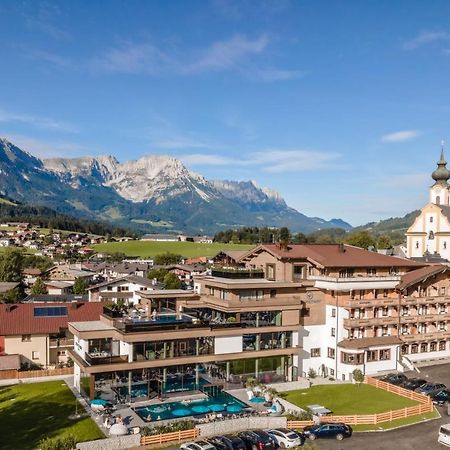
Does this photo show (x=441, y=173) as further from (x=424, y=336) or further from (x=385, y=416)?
(x=385, y=416)

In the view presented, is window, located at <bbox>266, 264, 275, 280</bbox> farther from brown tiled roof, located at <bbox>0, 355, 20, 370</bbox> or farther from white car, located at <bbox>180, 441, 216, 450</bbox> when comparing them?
brown tiled roof, located at <bbox>0, 355, 20, 370</bbox>

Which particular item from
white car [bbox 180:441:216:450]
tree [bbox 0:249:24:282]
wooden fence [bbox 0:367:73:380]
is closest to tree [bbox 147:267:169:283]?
tree [bbox 0:249:24:282]

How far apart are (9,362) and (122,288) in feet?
187

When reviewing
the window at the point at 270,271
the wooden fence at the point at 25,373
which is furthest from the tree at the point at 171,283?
the wooden fence at the point at 25,373

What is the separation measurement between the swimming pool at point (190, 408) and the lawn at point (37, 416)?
4738mm

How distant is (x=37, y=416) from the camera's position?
4169cm

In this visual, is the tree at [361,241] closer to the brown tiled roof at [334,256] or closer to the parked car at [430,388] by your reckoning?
the brown tiled roof at [334,256]

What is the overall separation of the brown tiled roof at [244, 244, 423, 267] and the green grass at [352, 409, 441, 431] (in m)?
18.7

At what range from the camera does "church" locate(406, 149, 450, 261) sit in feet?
308

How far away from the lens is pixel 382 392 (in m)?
49.3

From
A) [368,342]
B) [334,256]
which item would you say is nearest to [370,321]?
[368,342]

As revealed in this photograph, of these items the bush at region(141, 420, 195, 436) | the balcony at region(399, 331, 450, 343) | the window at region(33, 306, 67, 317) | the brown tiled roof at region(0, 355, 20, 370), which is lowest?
the bush at region(141, 420, 195, 436)

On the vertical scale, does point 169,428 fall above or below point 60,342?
below

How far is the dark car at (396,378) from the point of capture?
5178 centimetres
